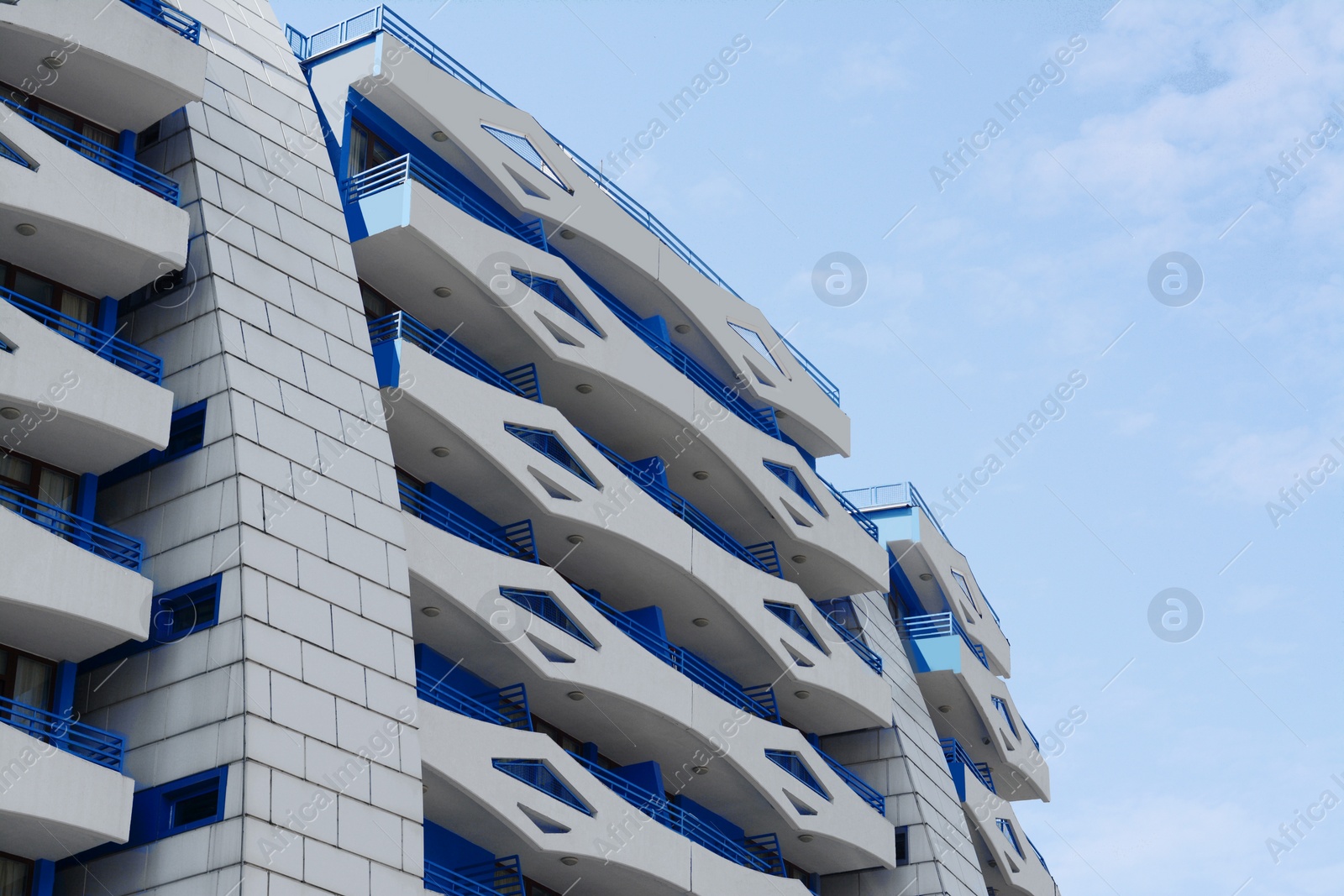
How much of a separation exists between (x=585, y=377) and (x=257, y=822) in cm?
1964

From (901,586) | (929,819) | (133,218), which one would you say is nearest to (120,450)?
(133,218)

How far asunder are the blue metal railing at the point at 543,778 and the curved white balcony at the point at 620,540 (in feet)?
21.3

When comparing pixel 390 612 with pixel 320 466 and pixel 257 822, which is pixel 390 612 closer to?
pixel 320 466

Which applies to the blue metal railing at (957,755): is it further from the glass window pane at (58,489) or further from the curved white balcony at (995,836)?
the glass window pane at (58,489)

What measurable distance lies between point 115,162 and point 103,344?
14.4 ft

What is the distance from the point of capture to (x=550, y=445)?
42219mm

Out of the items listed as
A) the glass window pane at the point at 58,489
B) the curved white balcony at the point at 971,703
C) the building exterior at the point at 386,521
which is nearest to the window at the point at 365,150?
the building exterior at the point at 386,521

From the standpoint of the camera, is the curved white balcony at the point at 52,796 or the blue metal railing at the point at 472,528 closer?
the curved white balcony at the point at 52,796

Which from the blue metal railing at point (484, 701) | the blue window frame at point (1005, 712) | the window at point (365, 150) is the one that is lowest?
the blue metal railing at point (484, 701)

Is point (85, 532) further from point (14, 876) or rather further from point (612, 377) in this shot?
point (612, 377)

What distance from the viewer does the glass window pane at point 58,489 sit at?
104ft

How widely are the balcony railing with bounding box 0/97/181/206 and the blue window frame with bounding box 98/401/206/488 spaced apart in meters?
4.85

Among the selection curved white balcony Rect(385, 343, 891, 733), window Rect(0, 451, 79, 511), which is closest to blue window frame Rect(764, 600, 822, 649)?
curved white balcony Rect(385, 343, 891, 733)

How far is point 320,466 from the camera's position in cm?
3300
